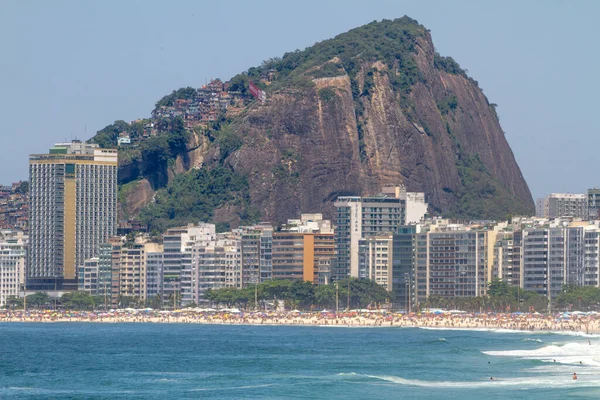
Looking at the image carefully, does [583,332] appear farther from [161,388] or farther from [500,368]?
[161,388]

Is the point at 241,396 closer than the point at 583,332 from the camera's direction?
Result: Yes

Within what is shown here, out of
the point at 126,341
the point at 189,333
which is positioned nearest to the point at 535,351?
the point at 126,341

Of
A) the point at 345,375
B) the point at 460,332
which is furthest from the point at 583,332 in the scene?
the point at 345,375

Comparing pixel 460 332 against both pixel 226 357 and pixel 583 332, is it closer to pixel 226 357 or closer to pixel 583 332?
pixel 583 332

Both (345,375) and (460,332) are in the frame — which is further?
(460,332)

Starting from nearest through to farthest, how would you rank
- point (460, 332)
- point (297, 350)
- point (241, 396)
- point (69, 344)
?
point (241, 396)
point (297, 350)
point (69, 344)
point (460, 332)

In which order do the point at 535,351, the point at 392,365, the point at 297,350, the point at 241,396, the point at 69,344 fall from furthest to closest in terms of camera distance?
the point at 69,344 → the point at 297,350 → the point at 535,351 → the point at 392,365 → the point at 241,396

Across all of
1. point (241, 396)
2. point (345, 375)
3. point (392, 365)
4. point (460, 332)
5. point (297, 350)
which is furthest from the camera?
point (460, 332)
